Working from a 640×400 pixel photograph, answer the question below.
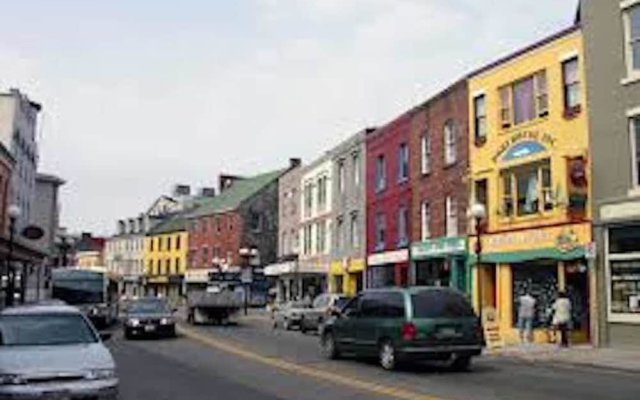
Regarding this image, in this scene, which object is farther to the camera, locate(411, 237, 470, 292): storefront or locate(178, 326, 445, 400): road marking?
locate(411, 237, 470, 292): storefront

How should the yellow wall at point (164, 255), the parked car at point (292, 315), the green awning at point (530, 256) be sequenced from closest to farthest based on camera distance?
the green awning at point (530, 256), the parked car at point (292, 315), the yellow wall at point (164, 255)

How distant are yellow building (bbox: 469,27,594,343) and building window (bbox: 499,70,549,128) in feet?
0.11

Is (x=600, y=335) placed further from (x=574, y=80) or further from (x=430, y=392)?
(x=430, y=392)

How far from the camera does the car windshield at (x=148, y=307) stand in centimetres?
3415

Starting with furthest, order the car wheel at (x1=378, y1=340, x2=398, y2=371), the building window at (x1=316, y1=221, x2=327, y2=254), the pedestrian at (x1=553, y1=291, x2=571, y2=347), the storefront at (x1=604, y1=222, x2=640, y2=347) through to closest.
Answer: the building window at (x1=316, y1=221, x2=327, y2=254)
the pedestrian at (x1=553, y1=291, x2=571, y2=347)
the storefront at (x1=604, y1=222, x2=640, y2=347)
the car wheel at (x1=378, y1=340, x2=398, y2=371)

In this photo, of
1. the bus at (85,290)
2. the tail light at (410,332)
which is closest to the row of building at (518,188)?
the tail light at (410,332)

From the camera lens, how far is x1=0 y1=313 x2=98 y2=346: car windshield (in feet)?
46.0

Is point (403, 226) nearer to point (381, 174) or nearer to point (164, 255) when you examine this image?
point (381, 174)

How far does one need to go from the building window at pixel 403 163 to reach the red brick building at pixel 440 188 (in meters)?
0.99

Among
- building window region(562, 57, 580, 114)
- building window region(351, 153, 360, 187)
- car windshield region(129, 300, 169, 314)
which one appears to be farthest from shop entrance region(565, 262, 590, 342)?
building window region(351, 153, 360, 187)

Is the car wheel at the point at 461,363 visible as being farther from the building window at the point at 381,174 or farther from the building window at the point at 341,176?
the building window at the point at 341,176

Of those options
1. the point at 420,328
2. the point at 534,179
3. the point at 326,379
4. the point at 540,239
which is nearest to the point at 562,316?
the point at 540,239

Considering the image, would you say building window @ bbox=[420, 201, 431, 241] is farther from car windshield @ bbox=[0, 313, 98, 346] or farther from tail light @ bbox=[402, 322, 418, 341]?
car windshield @ bbox=[0, 313, 98, 346]

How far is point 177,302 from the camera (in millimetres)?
96625
